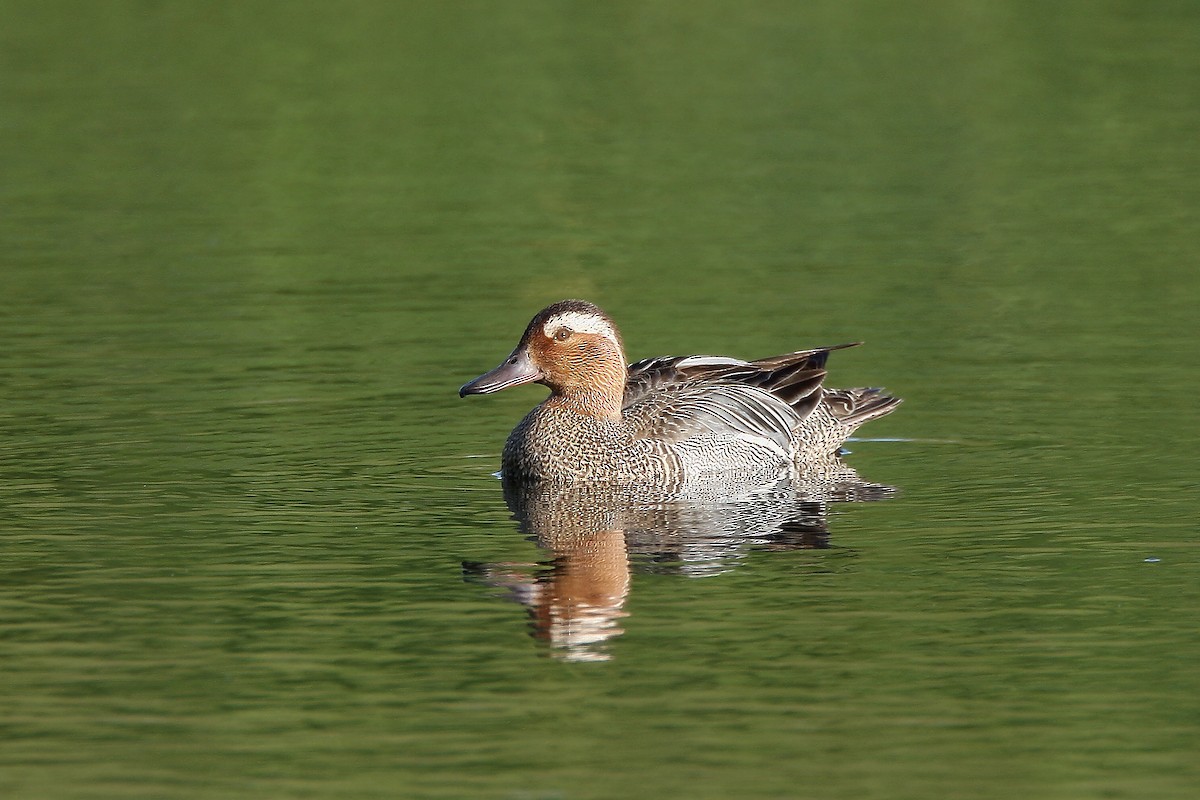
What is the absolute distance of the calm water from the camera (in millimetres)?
8188

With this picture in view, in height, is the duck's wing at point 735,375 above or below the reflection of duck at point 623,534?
above

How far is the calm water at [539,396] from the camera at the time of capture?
322 inches

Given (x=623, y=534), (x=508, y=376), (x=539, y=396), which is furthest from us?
(x=539, y=396)

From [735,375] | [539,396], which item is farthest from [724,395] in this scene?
[539,396]

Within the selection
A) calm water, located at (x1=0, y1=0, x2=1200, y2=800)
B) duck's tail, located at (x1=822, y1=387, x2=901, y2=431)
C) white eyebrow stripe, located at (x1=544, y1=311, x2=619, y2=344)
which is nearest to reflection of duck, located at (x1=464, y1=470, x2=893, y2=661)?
calm water, located at (x1=0, y1=0, x2=1200, y2=800)

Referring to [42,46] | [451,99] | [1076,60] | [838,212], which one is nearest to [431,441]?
[838,212]

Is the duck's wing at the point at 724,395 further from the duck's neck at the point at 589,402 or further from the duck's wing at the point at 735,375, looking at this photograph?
the duck's neck at the point at 589,402

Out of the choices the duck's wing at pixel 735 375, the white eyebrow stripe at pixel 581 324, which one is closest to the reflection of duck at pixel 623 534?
the duck's wing at pixel 735 375

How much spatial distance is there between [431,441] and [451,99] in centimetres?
1398

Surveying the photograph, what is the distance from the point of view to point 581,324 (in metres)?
13.4

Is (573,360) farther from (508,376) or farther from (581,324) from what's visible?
(508,376)

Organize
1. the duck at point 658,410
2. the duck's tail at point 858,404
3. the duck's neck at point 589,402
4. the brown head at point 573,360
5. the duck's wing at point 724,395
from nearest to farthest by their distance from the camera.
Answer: the duck at point 658,410 < the brown head at point 573,360 < the duck's neck at point 589,402 < the duck's wing at point 724,395 < the duck's tail at point 858,404

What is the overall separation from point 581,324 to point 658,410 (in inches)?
33.6

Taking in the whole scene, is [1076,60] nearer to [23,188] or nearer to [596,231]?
[596,231]
